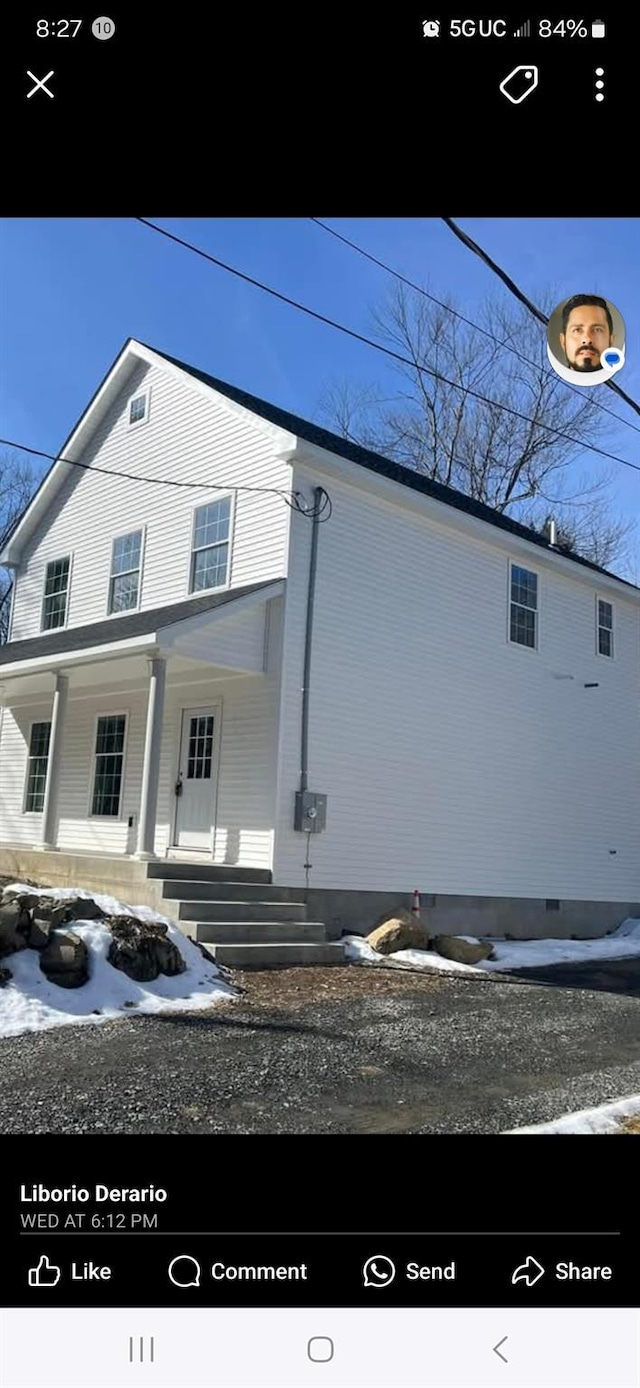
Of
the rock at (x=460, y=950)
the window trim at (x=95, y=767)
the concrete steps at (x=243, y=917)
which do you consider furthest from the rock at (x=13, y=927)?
the window trim at (x=95, y=767)

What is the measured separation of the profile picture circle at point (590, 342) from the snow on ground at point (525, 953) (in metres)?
8.23

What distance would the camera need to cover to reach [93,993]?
657 centimetres

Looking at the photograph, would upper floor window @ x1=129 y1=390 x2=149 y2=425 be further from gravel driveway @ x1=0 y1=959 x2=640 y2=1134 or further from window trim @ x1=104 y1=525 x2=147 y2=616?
gravel driveway @ x1=0 y1=959 x2=640 y2=1134

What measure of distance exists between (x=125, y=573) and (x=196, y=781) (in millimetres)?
3746

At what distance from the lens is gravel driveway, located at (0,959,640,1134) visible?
13.9ft

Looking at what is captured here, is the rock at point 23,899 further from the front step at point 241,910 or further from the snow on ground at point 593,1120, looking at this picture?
the snow on ground at point 593,1120

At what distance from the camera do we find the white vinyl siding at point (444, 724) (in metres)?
11.5

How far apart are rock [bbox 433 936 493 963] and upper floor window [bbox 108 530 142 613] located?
6.35m

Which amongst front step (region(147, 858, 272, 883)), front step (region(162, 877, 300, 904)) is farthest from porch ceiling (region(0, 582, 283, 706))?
front step (region(162, 877, 300, 904))

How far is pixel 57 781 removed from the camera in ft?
40.9

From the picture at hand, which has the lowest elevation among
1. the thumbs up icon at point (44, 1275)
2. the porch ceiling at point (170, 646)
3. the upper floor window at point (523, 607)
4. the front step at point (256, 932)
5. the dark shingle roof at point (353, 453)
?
the front step at point (256, 932)
